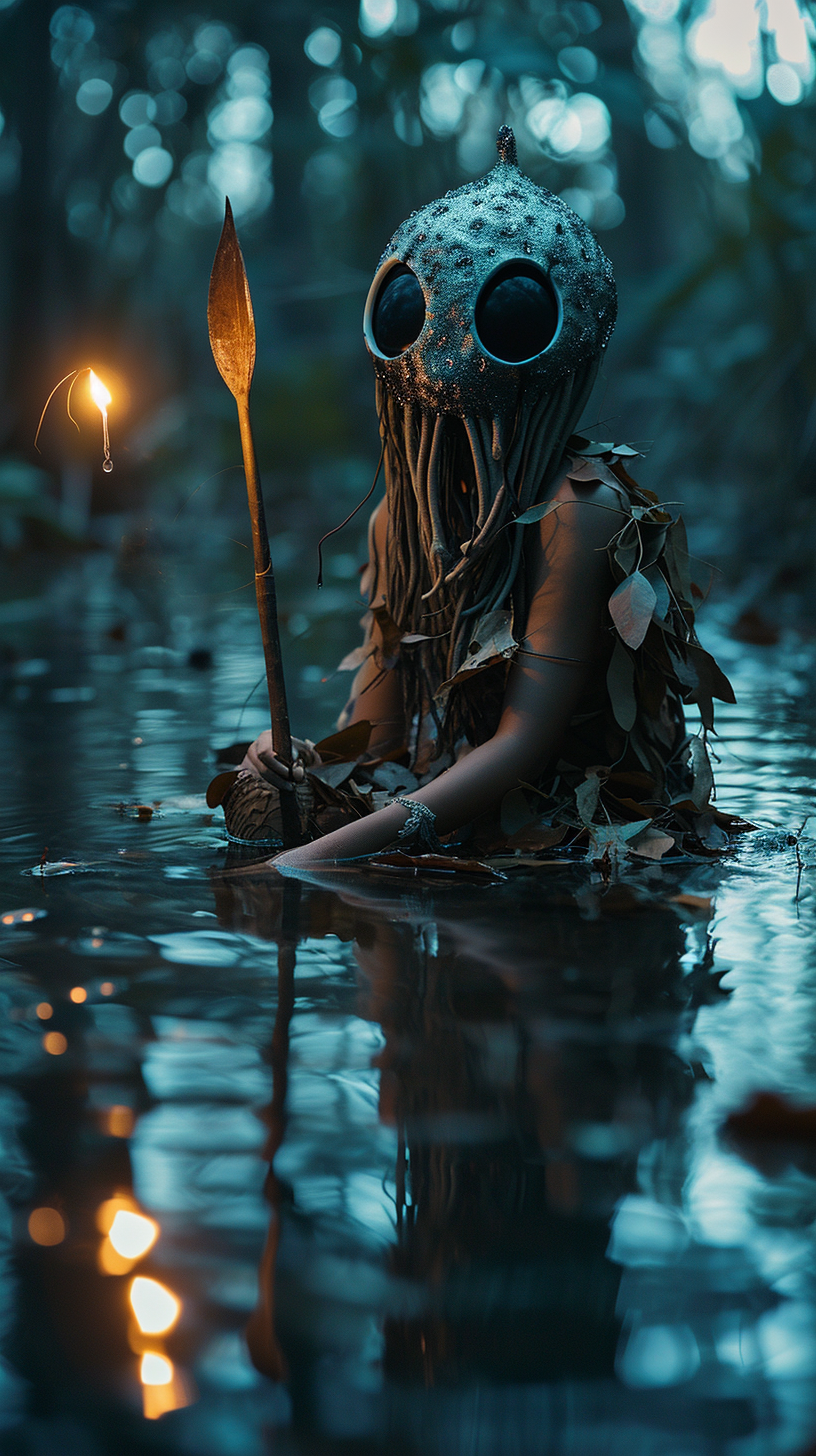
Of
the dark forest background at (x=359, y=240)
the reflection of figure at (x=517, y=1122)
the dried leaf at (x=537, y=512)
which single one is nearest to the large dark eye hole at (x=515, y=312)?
the dried leaf at (x=537, y=512)

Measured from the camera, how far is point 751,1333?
1.07 meters

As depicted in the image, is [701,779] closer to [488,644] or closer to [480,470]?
[488,644]

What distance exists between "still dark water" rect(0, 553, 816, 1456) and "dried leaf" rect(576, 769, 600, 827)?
0.37ft

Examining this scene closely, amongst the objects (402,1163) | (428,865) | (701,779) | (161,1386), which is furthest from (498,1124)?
(701,779)

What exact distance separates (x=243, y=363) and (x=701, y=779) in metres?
1.03

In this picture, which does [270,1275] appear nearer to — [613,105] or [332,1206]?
[332,1206]

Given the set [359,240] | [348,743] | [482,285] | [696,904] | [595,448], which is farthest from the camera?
[359,240]

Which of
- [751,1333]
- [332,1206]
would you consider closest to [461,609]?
[332,1206]

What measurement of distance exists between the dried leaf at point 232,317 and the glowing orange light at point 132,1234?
52.1 inches

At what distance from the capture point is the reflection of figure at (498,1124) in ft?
3.53

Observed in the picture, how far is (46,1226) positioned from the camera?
48.3 inches

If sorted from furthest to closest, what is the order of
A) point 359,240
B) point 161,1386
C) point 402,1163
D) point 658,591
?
point 359,240 < point 658,591 < point 402,1163 < point 161,1386

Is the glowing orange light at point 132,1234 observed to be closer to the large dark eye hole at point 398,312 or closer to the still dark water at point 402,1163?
the still dark water at point 402,1163

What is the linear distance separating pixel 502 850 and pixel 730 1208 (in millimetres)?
1189
